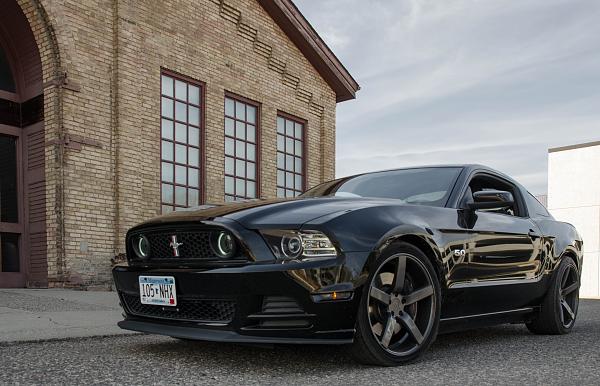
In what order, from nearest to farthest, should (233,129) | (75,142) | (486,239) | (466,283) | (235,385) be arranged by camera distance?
(235,385) → (466,283) → (486,239) → (75,142) → (233,129)

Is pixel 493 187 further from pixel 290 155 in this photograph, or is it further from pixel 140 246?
pixel 290 155

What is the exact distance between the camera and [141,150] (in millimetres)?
10828

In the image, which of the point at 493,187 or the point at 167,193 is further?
the point at 167,193

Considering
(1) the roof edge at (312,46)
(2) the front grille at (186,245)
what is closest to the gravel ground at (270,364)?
(2) the front grille at (186,245)

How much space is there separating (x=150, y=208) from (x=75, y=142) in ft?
5.79

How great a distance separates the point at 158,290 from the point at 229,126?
915 centimetres

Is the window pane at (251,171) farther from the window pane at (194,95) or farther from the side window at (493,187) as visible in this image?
the side window at (493,187)

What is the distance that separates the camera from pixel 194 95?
12.2m

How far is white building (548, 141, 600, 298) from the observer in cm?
2861

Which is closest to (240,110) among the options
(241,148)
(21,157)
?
(241,148)

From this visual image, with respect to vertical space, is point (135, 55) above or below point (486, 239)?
above

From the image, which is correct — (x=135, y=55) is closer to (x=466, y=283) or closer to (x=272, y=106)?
(x=272, y=106)

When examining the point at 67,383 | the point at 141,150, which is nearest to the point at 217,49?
the point at 141,150

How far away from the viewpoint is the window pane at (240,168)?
42.6 ft
